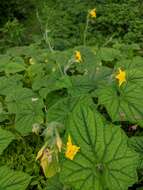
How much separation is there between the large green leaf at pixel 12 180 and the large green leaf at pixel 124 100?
0.56 m

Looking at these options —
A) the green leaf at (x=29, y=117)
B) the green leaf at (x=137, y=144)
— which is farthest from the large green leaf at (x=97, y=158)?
the green leaf at (x=29, y=117)

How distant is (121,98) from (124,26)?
13.1ft

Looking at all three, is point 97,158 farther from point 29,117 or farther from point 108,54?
point 108,54

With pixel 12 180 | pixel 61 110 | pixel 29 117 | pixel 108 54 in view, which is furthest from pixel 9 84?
pixel 12 180

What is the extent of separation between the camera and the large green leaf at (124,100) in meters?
2.29

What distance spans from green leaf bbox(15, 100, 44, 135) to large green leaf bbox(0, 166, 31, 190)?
0.39 m

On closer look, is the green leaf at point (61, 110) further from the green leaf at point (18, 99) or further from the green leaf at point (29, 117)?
the green leaf at point (18, 99)

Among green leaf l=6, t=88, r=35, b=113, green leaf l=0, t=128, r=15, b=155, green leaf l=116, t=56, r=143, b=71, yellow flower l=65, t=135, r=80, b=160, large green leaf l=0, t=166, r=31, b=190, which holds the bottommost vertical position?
large green leaf l=0, t=166, r=31, b=190

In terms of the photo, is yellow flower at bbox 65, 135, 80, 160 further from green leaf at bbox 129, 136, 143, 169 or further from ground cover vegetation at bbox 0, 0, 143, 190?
green leaf at bbox 129, 136, 143, 169

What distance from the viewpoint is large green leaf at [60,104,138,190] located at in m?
1.80

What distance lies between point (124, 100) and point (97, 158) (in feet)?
1.94

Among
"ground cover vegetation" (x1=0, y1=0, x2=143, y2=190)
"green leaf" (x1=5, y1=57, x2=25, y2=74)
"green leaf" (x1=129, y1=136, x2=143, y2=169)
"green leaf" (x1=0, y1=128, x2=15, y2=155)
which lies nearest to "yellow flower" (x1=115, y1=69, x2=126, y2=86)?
"ground cover vegetation" (x1=0, y1=0, x2=143, y2=190)

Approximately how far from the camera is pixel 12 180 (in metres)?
1.99

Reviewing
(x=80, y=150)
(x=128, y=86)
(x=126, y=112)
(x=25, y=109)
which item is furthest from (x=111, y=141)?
(x=25, y=109)
